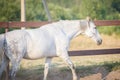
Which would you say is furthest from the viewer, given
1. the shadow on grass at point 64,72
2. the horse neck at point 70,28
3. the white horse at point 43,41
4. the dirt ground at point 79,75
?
the shadow on grass at point 64,72

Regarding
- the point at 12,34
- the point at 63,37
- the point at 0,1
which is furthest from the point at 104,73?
the point at 0,1

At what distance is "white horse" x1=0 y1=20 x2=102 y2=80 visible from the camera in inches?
267

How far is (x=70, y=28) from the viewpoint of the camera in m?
7.85

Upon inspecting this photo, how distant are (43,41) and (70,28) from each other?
99cm

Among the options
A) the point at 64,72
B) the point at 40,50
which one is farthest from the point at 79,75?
the point at 40,50

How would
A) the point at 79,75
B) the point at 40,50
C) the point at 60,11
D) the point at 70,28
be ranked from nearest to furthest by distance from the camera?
the point at 40,50 → the point at 70,28 → the point at 79,75 → the point at 60,11

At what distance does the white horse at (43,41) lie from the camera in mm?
6785

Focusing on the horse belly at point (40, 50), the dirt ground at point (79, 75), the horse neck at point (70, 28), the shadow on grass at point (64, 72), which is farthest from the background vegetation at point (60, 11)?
the horse belly at point (40, 50)

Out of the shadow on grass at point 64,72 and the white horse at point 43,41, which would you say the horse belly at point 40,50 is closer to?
the white horse at point 43,41

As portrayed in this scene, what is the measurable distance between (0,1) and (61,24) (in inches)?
517

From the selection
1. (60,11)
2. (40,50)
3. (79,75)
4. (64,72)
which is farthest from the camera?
(60,11)

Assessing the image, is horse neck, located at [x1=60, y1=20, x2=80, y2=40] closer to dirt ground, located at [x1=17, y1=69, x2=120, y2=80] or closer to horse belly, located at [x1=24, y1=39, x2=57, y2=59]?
horse belly, located at [x1=24, y1=39, x2=57, y2=59]

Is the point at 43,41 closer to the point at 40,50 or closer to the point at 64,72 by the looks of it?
the point at 40,50

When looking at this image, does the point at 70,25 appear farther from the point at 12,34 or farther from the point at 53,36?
the point at 12,34
